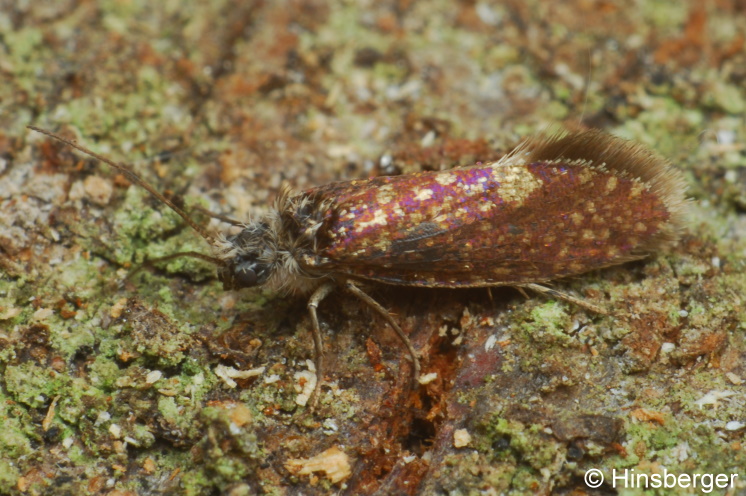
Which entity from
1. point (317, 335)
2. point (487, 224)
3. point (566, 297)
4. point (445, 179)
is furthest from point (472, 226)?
point (317, 335)

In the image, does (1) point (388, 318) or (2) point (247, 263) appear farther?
(2) point (247, 263)

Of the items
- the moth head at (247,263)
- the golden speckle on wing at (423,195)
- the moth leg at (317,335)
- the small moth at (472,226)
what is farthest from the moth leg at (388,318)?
the golden speckle on wing at (423,195)

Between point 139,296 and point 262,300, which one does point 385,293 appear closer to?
point 262,300

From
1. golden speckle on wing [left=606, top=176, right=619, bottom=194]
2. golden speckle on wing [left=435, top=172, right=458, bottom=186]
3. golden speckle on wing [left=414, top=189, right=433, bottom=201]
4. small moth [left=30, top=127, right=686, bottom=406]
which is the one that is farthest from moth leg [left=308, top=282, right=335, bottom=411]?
golden speckle on wing [left=606, top=176, right=619, bottom=194]

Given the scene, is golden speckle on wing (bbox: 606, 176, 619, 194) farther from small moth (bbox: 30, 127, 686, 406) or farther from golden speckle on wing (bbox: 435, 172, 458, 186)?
golden speckle on wing (bbox: 435, 172, 458, 186)

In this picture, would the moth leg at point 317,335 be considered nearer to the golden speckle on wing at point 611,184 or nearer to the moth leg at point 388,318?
the moth leg at point 388,318

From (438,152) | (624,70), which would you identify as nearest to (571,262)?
(438,152)

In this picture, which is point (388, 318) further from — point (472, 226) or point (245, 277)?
point (245, 277)
